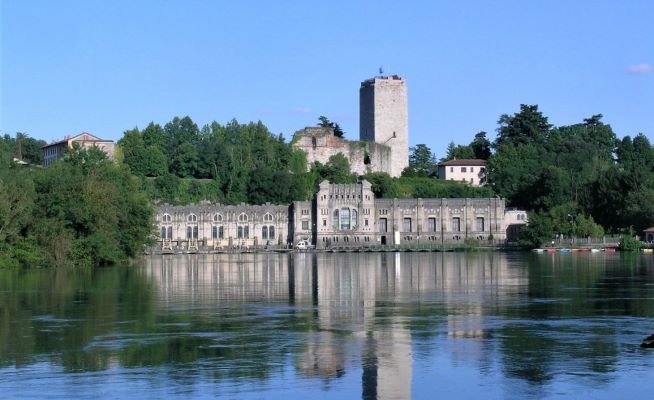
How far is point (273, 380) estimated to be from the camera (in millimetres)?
23938

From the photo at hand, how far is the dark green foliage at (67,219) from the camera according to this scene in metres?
66.9

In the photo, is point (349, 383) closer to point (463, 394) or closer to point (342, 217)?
point (463, 394)

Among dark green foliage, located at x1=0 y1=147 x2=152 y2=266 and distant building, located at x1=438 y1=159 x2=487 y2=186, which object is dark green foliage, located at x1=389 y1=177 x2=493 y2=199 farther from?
dark green foliage, located at x1=0 y1=147 x2=152 y2=266

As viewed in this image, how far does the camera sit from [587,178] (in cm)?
13062

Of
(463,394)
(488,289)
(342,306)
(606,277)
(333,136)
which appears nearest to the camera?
(463,394)

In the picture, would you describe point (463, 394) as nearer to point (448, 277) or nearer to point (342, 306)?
point (342, 306)

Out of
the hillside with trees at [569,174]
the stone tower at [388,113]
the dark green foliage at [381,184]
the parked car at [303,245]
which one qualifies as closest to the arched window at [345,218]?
the parked car at [303,245]

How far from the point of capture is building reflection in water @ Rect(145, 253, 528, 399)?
1024 inches

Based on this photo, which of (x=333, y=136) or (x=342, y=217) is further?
(x=333, y=136)

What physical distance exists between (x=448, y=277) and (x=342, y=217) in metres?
68.3

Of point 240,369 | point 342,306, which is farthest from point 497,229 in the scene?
point 240,369

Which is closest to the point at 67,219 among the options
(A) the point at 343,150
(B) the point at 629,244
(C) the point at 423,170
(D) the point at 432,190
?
(B) the point at 629,244

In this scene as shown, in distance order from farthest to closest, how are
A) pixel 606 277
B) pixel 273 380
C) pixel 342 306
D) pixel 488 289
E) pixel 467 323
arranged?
pixel 606 277, pixel 488 289, pixel 342 306, pixel 467 323, pixel 273 380

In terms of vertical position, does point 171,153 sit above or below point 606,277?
above
